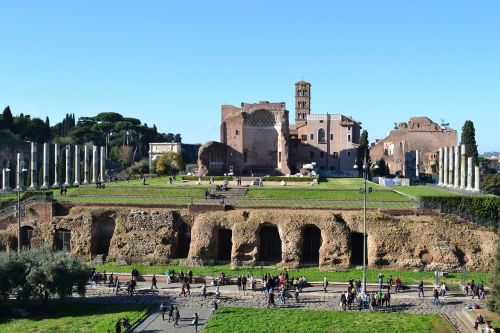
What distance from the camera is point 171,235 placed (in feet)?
122

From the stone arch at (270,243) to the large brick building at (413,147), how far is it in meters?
45.1

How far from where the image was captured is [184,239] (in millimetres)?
38531

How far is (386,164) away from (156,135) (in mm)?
52274

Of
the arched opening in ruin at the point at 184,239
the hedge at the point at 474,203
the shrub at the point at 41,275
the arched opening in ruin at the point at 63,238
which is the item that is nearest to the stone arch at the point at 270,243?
the arched opening in ruin at the point at 184,239

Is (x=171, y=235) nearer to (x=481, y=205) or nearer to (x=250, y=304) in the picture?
(x=250, y=304)

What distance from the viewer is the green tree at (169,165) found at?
78.1 m

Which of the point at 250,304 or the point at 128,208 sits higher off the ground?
the point at 128,208

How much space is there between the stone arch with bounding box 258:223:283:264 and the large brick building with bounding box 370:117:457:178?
45.1 m

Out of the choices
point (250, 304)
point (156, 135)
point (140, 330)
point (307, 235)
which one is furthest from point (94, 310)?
point (156, 135)

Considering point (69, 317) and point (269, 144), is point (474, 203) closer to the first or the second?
point (69, 317)

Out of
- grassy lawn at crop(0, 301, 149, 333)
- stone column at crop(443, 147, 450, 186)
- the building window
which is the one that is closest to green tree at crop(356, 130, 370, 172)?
the building window

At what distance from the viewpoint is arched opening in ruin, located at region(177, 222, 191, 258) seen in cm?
3822

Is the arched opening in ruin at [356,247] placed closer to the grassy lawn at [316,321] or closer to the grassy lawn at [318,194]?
the grassy lawn at [318,194]

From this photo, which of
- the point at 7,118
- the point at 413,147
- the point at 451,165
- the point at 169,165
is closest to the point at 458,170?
the point at 451,165
